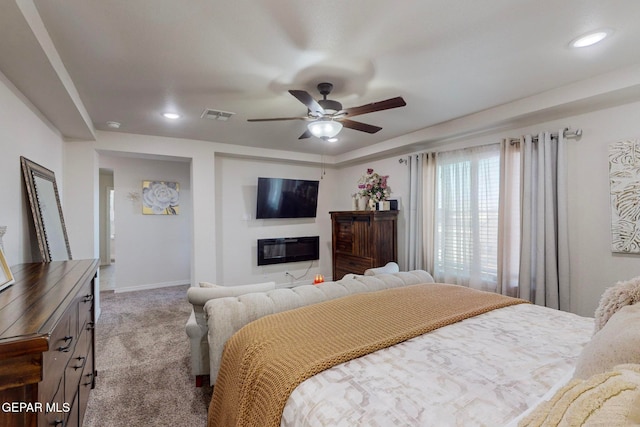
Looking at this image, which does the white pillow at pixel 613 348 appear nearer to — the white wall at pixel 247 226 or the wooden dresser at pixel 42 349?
the wooden dresser at pixel 42 349

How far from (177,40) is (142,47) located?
28cm

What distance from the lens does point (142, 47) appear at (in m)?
1.92

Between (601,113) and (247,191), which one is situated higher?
(601,113)

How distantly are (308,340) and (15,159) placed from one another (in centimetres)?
253

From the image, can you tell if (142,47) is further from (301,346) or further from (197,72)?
(301,346)

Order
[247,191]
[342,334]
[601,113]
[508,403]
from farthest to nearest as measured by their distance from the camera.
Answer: [247,191] < [601,113] < [342,334] < [508,403]

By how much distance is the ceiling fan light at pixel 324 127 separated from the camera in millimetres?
2531

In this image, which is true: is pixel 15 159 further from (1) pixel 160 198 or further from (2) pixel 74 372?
(1) pixel 160 198

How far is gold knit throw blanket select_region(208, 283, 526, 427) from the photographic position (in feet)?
3.80

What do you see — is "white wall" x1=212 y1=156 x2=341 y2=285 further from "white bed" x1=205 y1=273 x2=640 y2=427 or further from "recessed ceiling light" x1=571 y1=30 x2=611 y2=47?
"recessed ceiling light" x1=571 y1=30 x2=611 y2=47

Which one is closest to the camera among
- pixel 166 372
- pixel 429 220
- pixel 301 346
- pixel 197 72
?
pixel 301 346

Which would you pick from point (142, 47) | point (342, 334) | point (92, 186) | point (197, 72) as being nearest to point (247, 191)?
point (92, 186)

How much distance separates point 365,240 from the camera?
178 inches

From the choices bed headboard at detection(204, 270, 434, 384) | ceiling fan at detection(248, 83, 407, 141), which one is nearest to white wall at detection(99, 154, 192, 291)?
ceiling fan at detection(248, 83, 407, 141)
